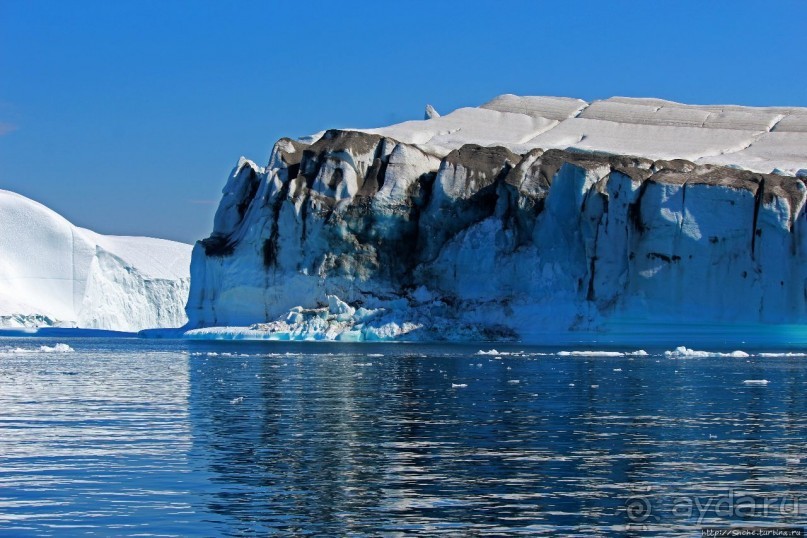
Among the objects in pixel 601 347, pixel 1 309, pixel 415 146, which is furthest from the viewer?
pixel 1 309

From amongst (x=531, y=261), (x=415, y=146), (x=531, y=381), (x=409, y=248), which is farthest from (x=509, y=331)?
(x=531, y=381)

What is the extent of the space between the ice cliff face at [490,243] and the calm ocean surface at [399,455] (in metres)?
19.4

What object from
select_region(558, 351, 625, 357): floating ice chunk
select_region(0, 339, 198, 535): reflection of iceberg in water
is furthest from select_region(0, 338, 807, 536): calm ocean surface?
select_region(558, 351, 625, 357): floating ice chunk

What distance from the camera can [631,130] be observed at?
59.0 meters

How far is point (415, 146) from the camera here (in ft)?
158

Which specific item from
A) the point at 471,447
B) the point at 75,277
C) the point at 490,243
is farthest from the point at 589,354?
the point at 75,277

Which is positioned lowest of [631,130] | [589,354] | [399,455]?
[399,455]

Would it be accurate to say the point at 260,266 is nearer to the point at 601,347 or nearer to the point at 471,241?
the point at 471,241

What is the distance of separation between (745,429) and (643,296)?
28178 mm

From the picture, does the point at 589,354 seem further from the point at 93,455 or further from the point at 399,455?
the point at 93,455

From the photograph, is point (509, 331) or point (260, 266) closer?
point (509, 331)

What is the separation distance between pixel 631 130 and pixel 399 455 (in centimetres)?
5033

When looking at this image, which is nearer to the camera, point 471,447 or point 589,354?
point 471,447

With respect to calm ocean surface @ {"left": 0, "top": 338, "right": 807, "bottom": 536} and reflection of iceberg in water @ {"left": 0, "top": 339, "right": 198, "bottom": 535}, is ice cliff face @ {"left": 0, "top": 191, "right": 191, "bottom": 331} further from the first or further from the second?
calm ocean surface @ {"left": 0, "top": 338, "right": 807, "bottom": 536}
